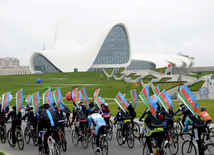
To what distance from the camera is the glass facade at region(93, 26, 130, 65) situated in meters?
92.9

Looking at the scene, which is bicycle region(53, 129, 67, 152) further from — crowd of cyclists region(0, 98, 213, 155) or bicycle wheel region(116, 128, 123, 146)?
bicycle wheel region(116, 128, 123, 146)

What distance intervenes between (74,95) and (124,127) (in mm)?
5153

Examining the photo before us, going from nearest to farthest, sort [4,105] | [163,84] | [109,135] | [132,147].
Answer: [132,147] → [109,135] → [4,105] → [163,84]

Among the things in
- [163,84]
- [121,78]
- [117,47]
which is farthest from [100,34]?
[163,84]

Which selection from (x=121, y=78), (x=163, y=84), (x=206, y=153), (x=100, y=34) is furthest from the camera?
(x=100, y=34)

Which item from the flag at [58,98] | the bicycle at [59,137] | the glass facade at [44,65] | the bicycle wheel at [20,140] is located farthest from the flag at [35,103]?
the glass facade at [44,65]

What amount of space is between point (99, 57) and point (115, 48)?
249 inches

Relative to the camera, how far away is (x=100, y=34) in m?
91.9

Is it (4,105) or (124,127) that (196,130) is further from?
(4,105)

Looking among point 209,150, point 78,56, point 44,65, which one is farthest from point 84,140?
point 78,56

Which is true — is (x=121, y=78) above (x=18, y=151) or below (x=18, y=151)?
above

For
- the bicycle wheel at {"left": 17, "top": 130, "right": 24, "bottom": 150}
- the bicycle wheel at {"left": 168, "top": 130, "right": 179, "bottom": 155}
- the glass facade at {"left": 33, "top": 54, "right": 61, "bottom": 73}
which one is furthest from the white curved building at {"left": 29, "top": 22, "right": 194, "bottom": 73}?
the bicycle wheel at {"left": 168, "top": 130, "right": 179, "bottom": 155}

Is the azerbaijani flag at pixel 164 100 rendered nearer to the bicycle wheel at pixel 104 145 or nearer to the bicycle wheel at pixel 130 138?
the bicycle wheel at pixel 130 138

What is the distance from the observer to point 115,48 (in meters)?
94.1
